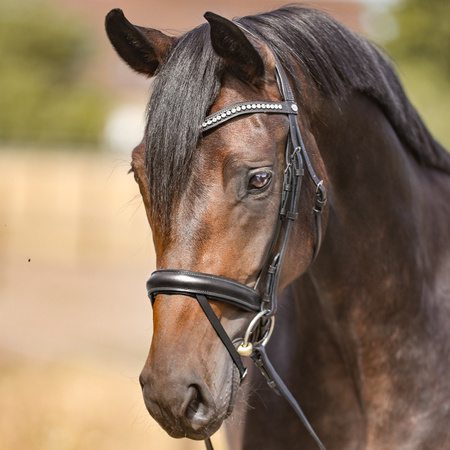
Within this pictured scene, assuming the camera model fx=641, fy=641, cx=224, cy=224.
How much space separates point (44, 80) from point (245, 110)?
25.8 m

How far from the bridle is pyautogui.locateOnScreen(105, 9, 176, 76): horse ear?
0.29 meters

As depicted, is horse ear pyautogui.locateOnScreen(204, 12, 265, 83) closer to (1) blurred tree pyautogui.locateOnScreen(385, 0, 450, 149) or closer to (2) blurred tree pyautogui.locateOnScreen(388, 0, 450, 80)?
(1) blurred tree pyautogui.locateOnScreen(385, 0, 450, 149)

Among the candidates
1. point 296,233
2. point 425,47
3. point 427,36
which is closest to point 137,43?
point 296,233

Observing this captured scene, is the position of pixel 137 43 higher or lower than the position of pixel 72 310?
higher

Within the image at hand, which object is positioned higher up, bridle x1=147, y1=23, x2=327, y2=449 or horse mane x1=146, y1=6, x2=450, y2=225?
horse mane x1=146, y1=6, x2=450, y2=225

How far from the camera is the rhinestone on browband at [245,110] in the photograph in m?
1.78

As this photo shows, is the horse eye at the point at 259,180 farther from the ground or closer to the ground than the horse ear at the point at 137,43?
closer to the ground

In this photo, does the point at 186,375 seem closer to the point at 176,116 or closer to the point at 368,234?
the point at 176,116

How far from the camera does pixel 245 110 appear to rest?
182cm

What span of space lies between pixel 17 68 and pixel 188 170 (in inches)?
1030

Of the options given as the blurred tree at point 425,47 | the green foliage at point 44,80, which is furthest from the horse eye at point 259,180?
the green foliage at point 44,80

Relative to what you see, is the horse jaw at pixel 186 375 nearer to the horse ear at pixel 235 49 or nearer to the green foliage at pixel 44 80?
the horse ear at pixel 235 49

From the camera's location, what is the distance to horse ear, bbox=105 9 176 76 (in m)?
2.02

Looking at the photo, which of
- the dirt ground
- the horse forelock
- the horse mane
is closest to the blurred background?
the dirt ground
